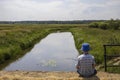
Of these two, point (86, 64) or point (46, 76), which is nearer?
point (86, 64)

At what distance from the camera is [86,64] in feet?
35.2

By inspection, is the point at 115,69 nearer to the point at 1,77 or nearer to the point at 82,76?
the point at 82,76

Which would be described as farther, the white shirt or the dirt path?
the dirt path

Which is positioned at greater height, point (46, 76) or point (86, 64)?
point (86, 64)

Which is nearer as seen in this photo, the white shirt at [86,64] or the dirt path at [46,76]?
the white shirt at [86,64]

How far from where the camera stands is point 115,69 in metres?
15.8

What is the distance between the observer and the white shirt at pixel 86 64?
1062cm

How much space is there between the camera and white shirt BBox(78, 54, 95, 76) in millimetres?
10625

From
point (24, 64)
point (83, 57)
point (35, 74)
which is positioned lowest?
point (24, 64)

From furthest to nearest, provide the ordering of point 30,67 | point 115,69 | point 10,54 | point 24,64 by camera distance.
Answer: point 10,54 < point 24,64 < point 30,67 < point 115,69

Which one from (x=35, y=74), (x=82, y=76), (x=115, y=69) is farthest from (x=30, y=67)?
(x=82, y=76)

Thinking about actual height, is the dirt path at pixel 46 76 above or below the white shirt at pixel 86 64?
below

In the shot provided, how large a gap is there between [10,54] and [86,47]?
18.2m

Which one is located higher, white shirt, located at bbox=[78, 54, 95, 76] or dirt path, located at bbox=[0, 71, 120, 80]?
white shirt, located at bbox=[78, 54, 95, 76]
